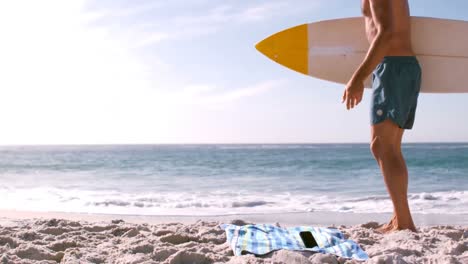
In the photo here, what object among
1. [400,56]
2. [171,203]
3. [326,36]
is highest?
[326,36]

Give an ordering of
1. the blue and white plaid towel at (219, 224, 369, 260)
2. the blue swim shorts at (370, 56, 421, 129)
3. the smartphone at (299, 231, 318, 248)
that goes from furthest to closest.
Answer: the blue swim shorts at (370, 56, 421, 129), the smartphone at (299, 231, 318, 248), the blue and white plaid towel at (219, 224, 369, 260)

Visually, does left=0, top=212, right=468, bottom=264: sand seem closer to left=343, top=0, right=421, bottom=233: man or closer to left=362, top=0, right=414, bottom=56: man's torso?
left=343, top=0, right=421, bottom=233: man

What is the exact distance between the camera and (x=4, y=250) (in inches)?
86.0

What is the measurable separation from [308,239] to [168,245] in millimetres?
667

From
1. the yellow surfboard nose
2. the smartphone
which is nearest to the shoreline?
the smartphone

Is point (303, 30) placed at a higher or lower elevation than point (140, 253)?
higher

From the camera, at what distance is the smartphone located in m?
2.25

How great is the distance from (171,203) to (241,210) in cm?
105

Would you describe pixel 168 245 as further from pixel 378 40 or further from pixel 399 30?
pixel 399 30

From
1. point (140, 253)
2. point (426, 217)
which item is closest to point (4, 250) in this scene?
point (140, 253)

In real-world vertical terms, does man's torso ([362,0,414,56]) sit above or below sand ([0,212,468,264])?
above

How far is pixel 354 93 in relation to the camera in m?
2.43

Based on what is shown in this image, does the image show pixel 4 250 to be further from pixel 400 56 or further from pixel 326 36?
pixel 326 36

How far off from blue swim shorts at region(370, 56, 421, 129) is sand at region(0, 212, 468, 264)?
61 centimetres
